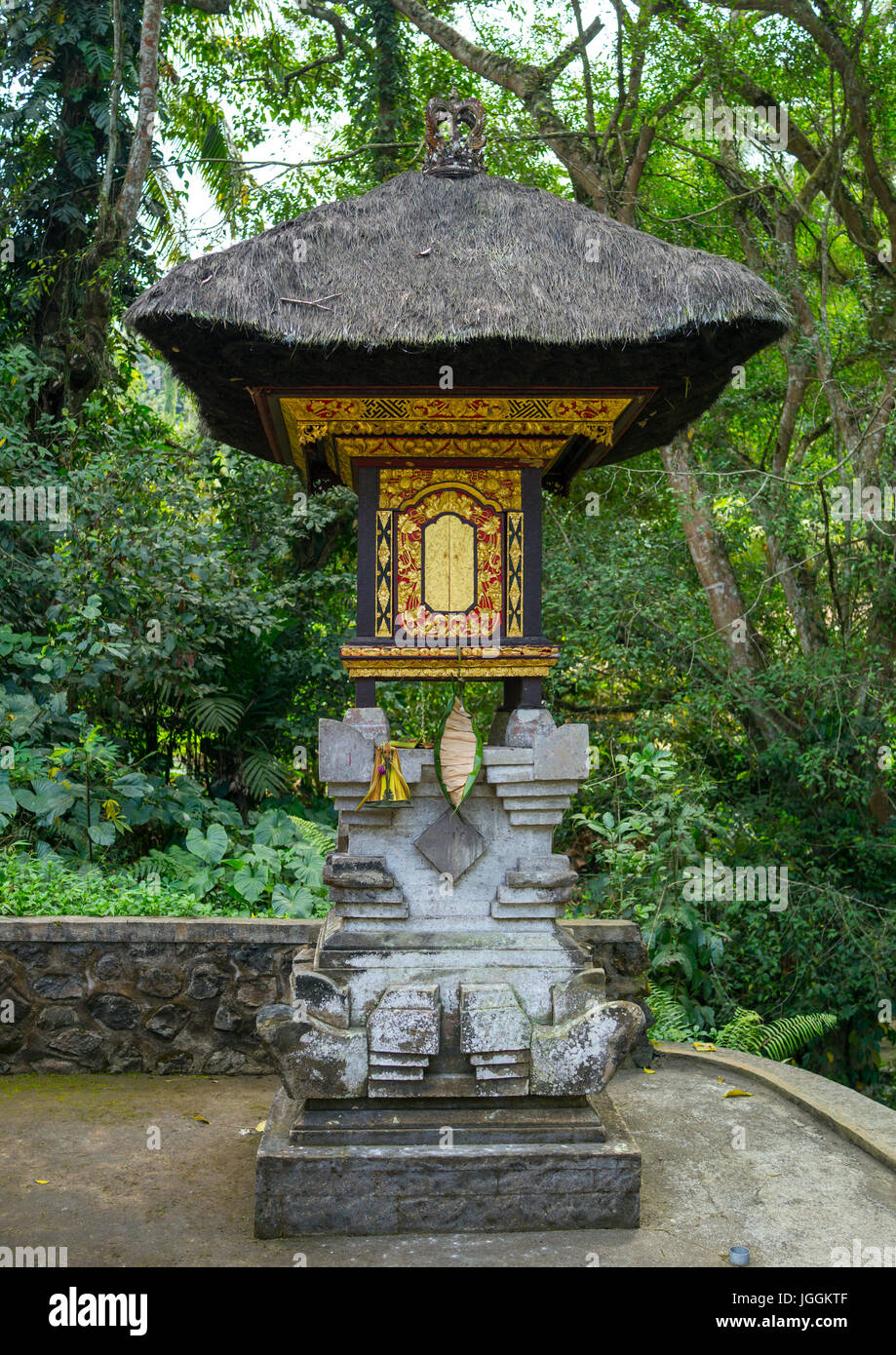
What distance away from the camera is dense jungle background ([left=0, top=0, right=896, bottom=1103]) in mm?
8102

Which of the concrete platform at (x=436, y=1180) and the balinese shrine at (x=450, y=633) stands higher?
the balinese shrine at (x=450, y=633)

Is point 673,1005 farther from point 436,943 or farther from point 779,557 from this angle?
point 779,557

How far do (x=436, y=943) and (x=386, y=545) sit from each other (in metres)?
1.72

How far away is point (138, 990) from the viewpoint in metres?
5.67

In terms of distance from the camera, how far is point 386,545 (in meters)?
4.70

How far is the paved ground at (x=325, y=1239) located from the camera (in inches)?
150

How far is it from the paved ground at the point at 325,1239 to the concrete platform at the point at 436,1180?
0.07 m

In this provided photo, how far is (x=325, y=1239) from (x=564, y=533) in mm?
7674
